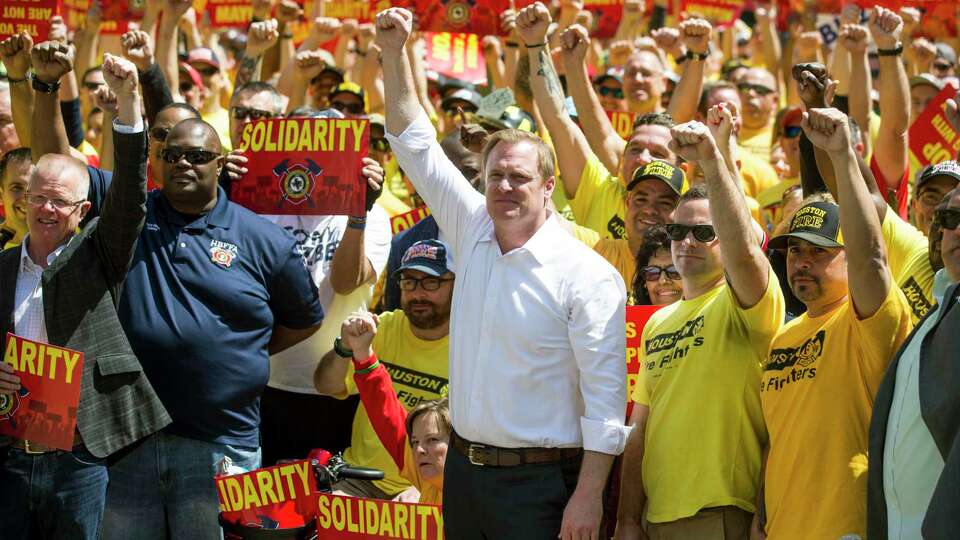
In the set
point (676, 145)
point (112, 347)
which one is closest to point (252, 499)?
point (112, 347)

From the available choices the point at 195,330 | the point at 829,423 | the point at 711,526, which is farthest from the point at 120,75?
the point at 829,423

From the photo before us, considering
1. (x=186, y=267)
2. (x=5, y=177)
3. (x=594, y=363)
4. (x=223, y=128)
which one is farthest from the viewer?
(x=223, y=128)

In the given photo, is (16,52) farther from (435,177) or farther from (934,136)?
(934,136)

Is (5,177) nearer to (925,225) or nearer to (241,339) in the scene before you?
(241,339)

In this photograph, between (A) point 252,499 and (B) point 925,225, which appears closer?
(A) point 252,499

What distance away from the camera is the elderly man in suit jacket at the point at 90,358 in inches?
201

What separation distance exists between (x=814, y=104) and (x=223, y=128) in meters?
4.90

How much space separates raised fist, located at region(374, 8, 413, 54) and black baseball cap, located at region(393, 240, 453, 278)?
1451 millimetres

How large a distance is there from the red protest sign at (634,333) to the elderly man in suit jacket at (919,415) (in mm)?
1330

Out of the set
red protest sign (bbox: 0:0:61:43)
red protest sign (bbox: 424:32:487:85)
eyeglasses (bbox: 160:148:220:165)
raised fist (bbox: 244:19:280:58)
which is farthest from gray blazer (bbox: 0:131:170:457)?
red protest sign (bbox: 424:32:487:85)

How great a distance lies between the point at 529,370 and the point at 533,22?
9.07ft

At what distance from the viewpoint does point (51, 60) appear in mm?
5863

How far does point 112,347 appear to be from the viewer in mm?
5141

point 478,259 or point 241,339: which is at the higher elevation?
point 478,259
